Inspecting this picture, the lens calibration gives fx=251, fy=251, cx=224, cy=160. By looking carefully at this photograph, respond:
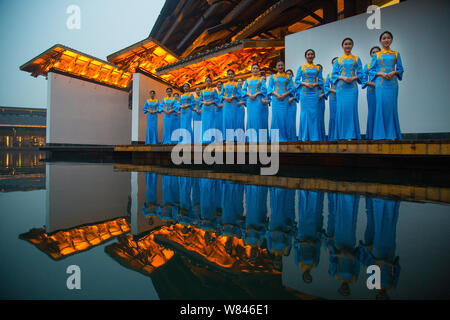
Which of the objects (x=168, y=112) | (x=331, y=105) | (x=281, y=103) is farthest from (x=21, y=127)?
(x=331, y=105)

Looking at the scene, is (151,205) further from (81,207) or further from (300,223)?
(300,223)

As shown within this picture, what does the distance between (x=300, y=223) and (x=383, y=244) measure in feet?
1.21

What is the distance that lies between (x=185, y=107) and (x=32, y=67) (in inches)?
350

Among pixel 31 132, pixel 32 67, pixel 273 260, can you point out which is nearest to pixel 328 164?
pixel 273 260

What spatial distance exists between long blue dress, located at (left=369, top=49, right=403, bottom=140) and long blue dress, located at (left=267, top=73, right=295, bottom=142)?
165cm

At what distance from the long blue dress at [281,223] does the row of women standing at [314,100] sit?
127 inches

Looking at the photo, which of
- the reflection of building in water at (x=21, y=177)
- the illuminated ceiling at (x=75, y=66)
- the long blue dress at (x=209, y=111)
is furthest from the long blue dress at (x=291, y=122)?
the illuminated ceiling at (x=75, y=66)

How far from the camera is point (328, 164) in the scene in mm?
4824

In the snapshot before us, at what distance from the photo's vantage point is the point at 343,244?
36.6 inches

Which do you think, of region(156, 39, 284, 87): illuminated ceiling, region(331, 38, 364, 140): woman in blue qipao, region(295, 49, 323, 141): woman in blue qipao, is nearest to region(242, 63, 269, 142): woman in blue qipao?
region(295, 49, 323, 141): woman in blue qipao

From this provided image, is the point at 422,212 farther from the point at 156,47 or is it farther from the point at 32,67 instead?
the point at 32,67

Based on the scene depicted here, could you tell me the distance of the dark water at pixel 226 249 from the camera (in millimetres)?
607

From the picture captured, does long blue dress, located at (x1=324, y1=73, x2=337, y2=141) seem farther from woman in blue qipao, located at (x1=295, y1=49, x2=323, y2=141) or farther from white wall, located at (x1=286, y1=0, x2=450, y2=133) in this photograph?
white wall, located at (x1=286, y1=0, x2=450, y2=133)
